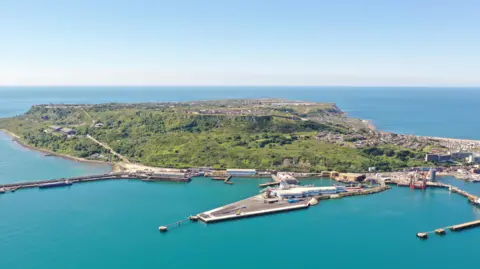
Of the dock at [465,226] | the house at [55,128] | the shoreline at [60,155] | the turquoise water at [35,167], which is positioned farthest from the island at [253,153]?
the turquoise water at [35,167]

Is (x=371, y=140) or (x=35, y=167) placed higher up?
(x=371, y=140)

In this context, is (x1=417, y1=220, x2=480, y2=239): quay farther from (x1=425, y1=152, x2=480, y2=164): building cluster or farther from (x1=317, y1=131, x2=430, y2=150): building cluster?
(x1=317, y1=131, x2=430, y2=150): building cluster

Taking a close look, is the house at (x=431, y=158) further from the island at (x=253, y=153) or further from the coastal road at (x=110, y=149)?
the coastal road at (x=110, y=149)

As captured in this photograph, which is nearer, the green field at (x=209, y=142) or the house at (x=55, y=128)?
the green field at (x=209, y=142)

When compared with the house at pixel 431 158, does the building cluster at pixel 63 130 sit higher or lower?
higher

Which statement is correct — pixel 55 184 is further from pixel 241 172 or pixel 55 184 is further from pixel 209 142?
pixel 209 142

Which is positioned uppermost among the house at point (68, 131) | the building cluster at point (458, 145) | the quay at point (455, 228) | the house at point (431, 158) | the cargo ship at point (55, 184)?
the house at point (68, 131)

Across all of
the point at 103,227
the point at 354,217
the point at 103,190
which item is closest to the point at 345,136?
the point at 354,217

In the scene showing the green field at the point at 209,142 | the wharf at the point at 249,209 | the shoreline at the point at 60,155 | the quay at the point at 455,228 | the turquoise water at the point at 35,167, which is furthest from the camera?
the shoreline at the point at 60,155

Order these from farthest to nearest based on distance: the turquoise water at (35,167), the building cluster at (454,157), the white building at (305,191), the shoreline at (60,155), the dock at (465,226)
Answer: the shoreline at (60,155) < the building cluster at (454,157) < the turquoise water at (35,167) < the white building at (305,191) < the dock at (465,226)

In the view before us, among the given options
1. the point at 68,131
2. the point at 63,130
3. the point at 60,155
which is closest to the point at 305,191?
the point at 60,155

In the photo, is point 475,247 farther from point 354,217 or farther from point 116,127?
point 116,127

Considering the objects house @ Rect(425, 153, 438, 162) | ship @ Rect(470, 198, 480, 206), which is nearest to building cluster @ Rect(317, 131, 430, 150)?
house @ Rect(425, 153, 438, 162)
